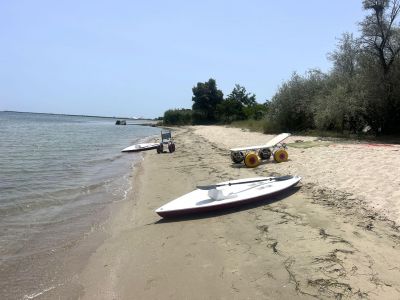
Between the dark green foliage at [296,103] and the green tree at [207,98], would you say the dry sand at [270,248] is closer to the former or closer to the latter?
the dark green foliage at [296,103]

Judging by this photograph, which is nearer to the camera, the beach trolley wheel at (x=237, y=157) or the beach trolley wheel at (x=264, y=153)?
the beach trolley wheel at (x=237, y=157)

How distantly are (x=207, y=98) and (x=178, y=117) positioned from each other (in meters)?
10.8

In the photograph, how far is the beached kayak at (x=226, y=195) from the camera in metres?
7.95

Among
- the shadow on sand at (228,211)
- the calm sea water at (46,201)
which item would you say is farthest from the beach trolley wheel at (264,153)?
the shadow on sand at (228,211)

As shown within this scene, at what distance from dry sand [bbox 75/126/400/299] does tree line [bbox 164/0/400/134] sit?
1292cm

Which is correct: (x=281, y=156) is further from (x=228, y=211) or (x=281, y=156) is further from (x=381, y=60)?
(x=381, y=60)

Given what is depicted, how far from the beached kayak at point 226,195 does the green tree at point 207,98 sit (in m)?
61.5

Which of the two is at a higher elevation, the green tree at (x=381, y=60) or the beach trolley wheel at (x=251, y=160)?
the green tree at (x=381, y=60)

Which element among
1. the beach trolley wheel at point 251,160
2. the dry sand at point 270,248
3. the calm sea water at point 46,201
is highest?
the beach trolley wheel at point 251,160

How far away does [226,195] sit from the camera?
8500 mm

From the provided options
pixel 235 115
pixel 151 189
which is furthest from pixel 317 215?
pixel 235 115

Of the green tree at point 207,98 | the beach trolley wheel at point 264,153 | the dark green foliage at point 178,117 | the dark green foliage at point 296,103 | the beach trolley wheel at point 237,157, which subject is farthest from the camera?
the dark green foliage at point 178,117

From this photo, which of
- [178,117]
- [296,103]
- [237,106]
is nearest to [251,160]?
[296,103]

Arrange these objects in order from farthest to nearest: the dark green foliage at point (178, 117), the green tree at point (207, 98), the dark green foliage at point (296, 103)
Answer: the dark green foliage at point (178, 117)
the green tree at point (207, 98)
the dark green foliage at point (296, 103)
